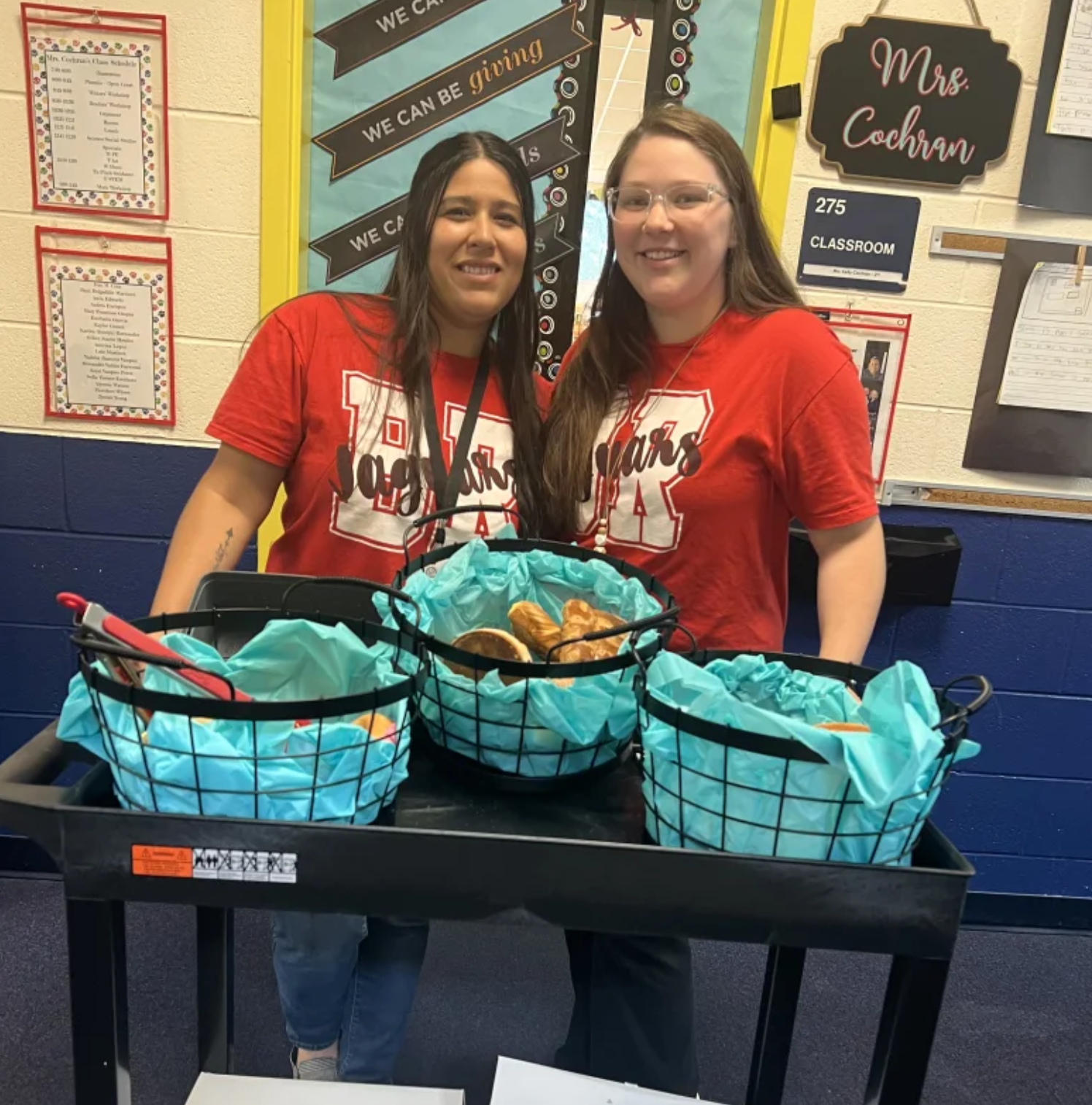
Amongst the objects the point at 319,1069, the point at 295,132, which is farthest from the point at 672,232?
the point at 319,1069

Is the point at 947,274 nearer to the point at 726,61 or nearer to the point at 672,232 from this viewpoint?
the point at 726,61

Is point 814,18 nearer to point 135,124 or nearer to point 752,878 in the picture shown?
point 135,124

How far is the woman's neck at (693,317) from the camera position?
124 cm

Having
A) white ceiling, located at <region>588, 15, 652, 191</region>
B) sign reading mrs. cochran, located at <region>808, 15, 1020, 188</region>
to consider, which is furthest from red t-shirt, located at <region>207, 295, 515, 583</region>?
sign reading mrs. cochran, located at <region>808, 15, 1020, 188</region>

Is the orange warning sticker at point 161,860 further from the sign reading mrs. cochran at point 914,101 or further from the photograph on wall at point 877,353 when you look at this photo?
the sign reading mrs. cochran at point 914,101

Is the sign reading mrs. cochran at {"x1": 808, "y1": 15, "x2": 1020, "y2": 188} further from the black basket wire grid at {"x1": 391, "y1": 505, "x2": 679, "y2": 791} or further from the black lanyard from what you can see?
the black basket wire grid at {"x1": 391, "y1": 505, "x2": 679, "y2": 791}

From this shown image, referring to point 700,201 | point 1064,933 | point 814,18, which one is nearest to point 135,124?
point 700,201

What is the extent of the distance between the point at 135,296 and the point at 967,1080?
2.17 m

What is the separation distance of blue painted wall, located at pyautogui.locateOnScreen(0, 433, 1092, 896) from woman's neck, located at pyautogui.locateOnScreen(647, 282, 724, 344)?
84cm

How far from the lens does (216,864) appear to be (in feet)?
2.04

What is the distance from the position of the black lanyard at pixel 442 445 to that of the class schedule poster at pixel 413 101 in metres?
0.61

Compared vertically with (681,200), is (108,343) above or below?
below

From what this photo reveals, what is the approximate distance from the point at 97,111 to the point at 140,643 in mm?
1404

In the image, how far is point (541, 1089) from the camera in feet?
2.98
